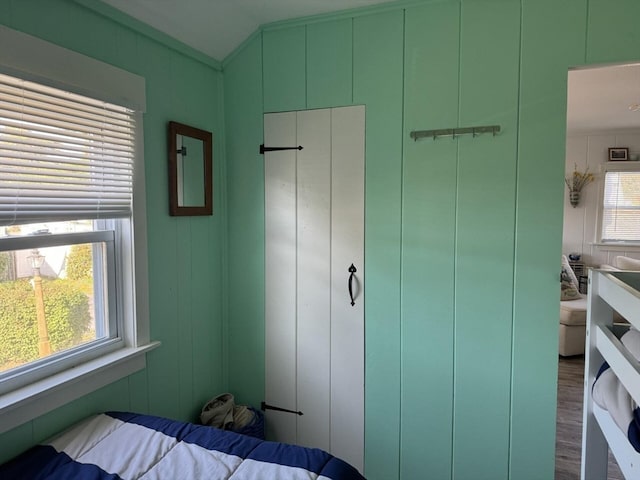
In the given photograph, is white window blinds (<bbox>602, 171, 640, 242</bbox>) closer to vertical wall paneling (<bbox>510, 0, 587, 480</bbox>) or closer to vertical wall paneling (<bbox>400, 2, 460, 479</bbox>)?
vertical wall paneling (<bbox>510, 0, 587, 480</bbox>)

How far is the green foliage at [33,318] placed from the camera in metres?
1.42

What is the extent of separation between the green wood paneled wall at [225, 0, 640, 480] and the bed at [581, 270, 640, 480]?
1.40 feet

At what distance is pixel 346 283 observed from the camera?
215 cm

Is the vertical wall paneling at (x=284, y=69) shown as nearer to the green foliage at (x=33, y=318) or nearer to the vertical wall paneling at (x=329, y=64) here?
the vertical wall paneling at (x=329, y=64)

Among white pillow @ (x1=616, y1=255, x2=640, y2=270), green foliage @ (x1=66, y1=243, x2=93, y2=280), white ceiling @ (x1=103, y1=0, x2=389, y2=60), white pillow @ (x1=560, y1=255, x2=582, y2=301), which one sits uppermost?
white ceiling @ (x1=103, y1=0, x2=389, y2=60)

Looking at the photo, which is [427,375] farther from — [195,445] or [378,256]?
[195,445]

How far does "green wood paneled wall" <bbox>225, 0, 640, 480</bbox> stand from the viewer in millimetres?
1814

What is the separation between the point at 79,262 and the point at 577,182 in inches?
211

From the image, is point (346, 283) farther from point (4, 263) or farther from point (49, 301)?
point (4, 263)

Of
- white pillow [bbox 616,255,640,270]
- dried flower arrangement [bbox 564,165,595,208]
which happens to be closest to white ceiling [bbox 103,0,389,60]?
white pillow [bbox 616,255,640,270]

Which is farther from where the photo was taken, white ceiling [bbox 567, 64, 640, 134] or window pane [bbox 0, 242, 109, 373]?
white ceiling [bbox 567, 64, 640, 134]

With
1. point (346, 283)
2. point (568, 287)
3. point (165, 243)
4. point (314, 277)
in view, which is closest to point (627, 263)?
point (568, 287)

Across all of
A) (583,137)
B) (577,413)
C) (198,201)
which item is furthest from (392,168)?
(583,137)

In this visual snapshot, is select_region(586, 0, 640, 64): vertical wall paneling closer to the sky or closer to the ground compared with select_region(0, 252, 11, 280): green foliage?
closer to the sky
